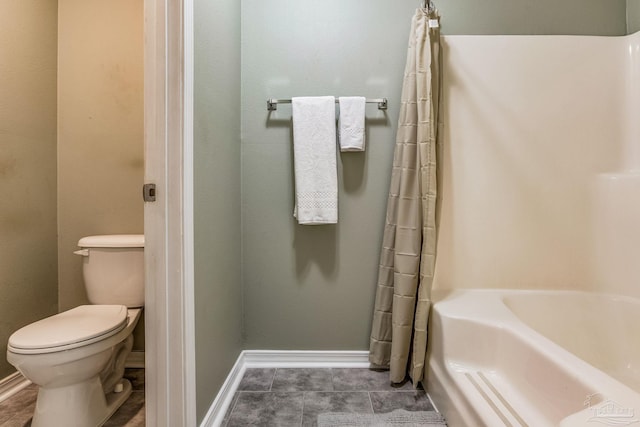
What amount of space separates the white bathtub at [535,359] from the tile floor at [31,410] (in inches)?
50.2

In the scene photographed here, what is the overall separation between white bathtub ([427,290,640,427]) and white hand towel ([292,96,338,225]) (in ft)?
2.35

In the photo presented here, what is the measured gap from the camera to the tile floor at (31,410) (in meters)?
1.30

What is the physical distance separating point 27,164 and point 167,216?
1243 millimetres

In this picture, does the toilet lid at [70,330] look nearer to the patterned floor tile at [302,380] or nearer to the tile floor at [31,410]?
the tile floor at [31,410]

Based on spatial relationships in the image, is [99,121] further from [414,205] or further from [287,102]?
[414,205]

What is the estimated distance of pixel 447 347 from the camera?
129 centimetres

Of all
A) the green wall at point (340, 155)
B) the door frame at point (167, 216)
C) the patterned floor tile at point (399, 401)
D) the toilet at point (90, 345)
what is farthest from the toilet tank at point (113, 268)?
the patterned floor tile at point (399, 401)

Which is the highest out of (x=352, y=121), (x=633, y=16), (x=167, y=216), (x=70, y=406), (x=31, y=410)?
(x=633, y=16)

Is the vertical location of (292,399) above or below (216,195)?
below

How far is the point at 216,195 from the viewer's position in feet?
4.28

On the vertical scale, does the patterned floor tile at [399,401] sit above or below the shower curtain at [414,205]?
below

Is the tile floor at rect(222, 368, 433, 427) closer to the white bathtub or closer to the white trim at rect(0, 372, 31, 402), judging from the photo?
the white bathtub

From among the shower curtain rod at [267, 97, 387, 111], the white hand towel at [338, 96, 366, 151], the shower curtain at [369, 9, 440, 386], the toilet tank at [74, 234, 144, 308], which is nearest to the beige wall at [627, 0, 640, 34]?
the shower curtain at [369, 9, 440, 386]

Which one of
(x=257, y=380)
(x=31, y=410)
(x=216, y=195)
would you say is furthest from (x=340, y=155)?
(x=31, y=410)
